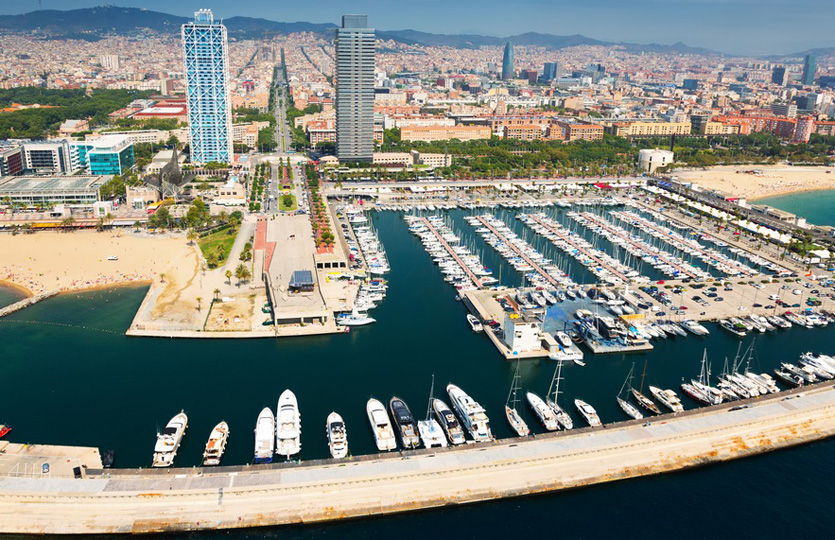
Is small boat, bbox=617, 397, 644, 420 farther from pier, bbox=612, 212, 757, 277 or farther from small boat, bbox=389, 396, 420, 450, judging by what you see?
pier, bbox=612, 212, 757, 277

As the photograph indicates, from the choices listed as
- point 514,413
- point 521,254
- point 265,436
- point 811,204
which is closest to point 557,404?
point 514,413

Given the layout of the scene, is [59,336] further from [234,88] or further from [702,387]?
[234,88]

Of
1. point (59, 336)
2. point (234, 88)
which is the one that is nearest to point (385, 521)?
point (59, 336)

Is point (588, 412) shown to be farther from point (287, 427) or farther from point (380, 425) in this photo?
point (287, 427)

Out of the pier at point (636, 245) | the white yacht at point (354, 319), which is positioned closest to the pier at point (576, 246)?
the pier at point (636, 245)

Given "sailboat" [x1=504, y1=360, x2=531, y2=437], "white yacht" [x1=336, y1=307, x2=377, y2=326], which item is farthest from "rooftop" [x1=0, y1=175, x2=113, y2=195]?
"sailboat" [x1=504, y1=360, x2=531, y2=437]
